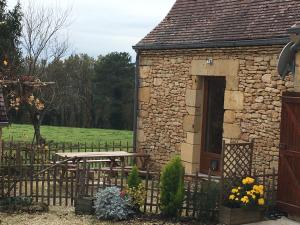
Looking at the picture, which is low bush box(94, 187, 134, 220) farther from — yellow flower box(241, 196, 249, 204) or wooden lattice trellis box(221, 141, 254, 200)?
yellow flower box(241, 196, 249, 204)

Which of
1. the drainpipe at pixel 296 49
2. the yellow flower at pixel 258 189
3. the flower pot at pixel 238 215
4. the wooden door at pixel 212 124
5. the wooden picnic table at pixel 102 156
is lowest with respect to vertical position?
the flower pot at pixel 238 215

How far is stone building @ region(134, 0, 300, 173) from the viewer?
9.96m

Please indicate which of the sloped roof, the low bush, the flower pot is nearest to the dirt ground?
the low bush

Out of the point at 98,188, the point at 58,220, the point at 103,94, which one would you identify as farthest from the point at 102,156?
the point at 103,94

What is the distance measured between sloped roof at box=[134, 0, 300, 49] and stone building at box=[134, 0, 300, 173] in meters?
0.03

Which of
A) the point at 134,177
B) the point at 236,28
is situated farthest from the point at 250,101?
the point at 134,177

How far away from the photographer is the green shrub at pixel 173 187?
8336 millimetres

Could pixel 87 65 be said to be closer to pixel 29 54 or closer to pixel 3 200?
pixel 29 54

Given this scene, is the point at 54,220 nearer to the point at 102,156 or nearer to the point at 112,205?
the point at 112,205

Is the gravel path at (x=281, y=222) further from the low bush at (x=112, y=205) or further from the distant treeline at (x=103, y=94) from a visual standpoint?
the distant treeline at (x=103, y=94)

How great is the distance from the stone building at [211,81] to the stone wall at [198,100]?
0.07 feet

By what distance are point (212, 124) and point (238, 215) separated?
383 centimetres

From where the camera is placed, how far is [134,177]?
8617 mm

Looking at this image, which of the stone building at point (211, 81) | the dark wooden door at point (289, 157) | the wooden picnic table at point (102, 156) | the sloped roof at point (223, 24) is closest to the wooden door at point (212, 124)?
the stone building at point (211, 81)
